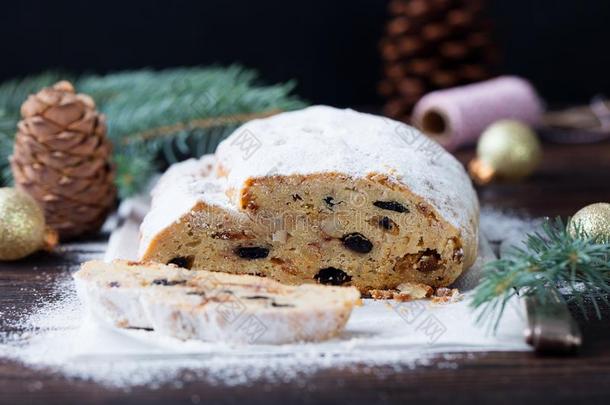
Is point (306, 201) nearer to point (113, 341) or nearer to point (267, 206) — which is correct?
point (267, 206)

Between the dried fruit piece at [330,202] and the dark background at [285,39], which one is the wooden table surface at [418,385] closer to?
the dried fruit piece at [330,202]

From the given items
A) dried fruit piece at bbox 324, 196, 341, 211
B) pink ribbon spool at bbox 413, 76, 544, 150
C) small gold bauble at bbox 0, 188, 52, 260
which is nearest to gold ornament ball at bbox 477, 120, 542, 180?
pink ribbon spool at bbox 413, 76, 544, 150

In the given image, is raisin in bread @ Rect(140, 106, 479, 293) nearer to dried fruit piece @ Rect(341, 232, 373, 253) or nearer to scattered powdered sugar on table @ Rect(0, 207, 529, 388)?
dried fruit piece @ Rect(341, 232, 373, 253)

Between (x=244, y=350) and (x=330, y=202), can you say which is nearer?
(x=244, y=350)

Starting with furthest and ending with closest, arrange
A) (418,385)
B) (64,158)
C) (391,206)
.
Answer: (64,158) → (391,206) → (418,385)

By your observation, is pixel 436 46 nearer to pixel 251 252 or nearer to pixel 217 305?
pixel 251 252

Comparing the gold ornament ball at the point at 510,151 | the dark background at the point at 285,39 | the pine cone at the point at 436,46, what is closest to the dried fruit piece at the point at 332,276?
the gold ornament ball at the point at 510,151

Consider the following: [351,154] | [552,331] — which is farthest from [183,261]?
[552,331]
